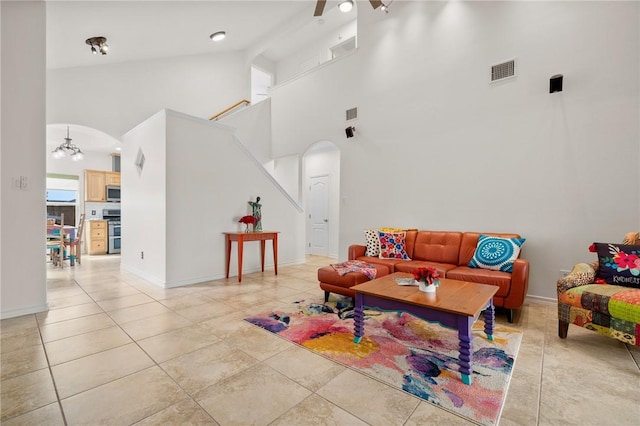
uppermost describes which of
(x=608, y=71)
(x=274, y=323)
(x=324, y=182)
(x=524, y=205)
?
(x=608, y=71)

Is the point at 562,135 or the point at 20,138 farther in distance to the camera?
the point at 562,135

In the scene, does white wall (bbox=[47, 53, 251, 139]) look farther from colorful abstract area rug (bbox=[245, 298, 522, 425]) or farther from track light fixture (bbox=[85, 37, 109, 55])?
colorful abstract area rug (bbox=[245, 298, 522, 425])

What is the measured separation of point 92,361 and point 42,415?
59 cm

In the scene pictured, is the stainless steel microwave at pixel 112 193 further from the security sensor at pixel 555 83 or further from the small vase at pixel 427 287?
the security sensor at pixel 555 83

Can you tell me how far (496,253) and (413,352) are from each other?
6.07 feet

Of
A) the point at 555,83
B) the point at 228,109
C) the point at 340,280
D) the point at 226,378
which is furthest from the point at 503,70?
the point at 228,109

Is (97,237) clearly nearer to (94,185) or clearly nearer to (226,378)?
(94,185)

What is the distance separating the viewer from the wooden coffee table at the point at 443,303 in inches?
75.9

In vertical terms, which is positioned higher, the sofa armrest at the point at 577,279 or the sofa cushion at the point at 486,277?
the sofa armrest at the point at 577,279

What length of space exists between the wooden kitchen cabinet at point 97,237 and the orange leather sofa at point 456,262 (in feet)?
23.5

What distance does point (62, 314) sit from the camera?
314cm

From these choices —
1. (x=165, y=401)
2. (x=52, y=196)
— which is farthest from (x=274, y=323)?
(x=52, y=196)

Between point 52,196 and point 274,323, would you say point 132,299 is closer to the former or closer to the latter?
point 274,323

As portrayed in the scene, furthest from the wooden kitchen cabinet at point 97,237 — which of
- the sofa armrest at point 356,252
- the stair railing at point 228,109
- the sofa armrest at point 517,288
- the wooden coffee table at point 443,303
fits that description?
the sofa armrest at point 517,288
